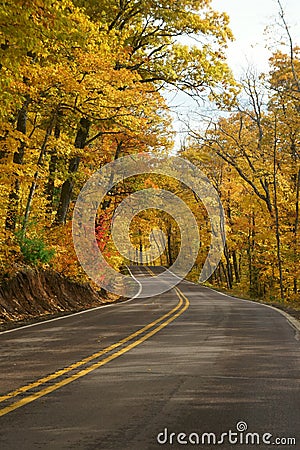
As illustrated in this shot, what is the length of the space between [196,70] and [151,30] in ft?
8.41

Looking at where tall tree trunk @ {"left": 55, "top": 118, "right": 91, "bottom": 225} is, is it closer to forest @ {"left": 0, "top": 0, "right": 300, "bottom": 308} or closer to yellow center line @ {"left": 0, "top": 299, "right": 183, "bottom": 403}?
forest @ {"left": 0, "top": 0, "right": 300, "bottom": 308}

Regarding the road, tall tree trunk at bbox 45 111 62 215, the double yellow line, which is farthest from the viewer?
tall tree trunk at bbox 45 111 62 215

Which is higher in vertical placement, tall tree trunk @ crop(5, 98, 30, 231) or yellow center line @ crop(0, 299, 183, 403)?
tall tree trunk @ crop(5, 98, 30, 231)

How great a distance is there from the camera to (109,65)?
1861cm

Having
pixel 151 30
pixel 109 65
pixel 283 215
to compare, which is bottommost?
pixel 283 215

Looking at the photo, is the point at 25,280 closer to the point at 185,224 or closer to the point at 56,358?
the point at 56,358

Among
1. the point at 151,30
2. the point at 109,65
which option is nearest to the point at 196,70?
the point at 151,30

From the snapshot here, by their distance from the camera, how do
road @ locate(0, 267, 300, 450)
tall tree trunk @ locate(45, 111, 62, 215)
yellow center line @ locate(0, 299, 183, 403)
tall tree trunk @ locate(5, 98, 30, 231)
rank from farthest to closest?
tall tree trunk @ locate(45, 111, 62, 215) < tall tree trunk @ locate(5, 98, 30, 231) < yellow center line @ locate(0, 299, 183, 403) < road @ locate(0, 267, 300, 450)

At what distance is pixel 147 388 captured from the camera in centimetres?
707

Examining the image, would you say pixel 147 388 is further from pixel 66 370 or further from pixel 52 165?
pixel 52 165

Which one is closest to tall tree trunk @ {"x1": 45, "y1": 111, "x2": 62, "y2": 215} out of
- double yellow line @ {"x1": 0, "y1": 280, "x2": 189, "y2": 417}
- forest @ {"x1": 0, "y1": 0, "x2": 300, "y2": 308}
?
forest @ {"x1": 0, "y1": 0, "x2": 300, "y2": 308}

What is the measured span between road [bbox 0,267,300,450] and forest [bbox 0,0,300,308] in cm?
555

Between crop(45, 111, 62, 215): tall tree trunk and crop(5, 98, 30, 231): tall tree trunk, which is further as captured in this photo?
crop(45, 111, 62, 215): tall tree trunk

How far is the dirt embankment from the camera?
55.5ft
